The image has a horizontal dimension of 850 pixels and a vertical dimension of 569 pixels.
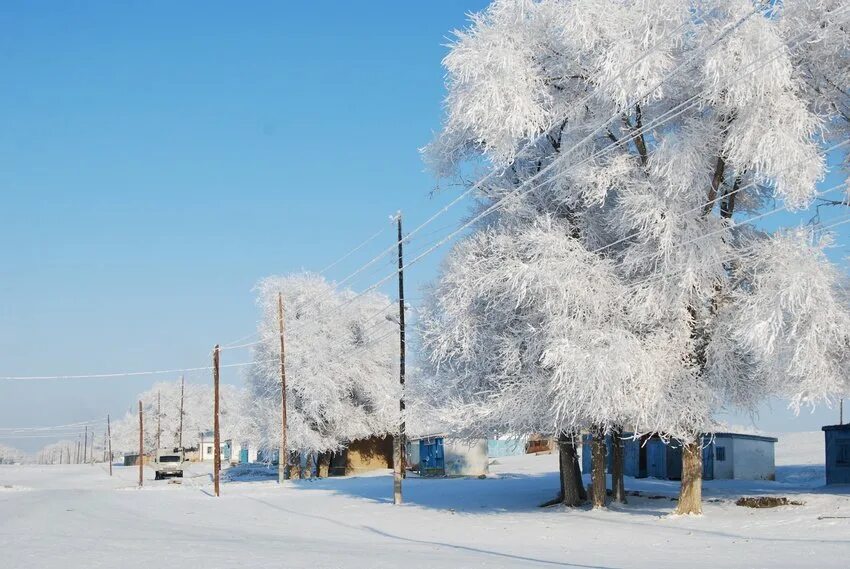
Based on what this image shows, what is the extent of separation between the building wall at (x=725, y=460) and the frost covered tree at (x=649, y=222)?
846 inches

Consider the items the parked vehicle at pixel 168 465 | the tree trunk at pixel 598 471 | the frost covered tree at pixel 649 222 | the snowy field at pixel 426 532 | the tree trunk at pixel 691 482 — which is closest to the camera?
the snowy field at pixel 426 532

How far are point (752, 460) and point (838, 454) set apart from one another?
8.12 m

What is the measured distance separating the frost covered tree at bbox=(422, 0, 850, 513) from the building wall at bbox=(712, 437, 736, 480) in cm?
2148

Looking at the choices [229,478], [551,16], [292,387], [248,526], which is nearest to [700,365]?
[551,16]

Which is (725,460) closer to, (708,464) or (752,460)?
(708,464)

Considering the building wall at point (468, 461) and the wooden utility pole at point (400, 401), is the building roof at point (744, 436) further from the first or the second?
the wooden utility pole at point (400, 401)

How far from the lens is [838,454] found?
120 feet

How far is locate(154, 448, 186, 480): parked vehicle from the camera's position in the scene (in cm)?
7694

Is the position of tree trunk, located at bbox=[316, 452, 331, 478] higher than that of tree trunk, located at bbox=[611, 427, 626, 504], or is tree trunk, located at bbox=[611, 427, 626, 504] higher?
tree trunk, located at bbox=[611, 427, 626, 504]

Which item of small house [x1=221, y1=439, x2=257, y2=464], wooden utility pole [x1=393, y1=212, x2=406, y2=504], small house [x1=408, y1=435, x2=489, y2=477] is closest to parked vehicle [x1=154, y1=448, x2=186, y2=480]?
small house [x1=408, y1=435, x2=489, y2=477]

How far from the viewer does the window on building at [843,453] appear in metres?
36.1

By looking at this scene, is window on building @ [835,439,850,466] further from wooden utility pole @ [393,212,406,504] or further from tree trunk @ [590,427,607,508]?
wooden utility pole @ [393,212,406,504]

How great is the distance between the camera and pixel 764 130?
20.4 m

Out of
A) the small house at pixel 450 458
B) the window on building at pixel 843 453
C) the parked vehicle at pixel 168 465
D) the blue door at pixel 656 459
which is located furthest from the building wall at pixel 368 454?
the window on building at pixel 843 453
